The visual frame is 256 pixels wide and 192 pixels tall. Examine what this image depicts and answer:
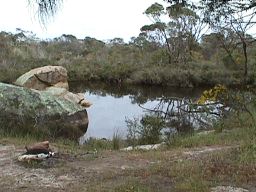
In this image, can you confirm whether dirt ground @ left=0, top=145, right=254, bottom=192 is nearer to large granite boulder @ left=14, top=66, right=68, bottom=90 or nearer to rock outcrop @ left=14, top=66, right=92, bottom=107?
rock outcrop @ left=14, top=66, right=92, bottom=107

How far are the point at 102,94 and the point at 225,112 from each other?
11708mm

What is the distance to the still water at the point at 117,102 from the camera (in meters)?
14.2

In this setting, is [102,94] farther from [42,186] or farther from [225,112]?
[42,186]

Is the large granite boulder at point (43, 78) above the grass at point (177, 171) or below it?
above

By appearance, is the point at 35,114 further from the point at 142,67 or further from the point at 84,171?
the point at 142,67

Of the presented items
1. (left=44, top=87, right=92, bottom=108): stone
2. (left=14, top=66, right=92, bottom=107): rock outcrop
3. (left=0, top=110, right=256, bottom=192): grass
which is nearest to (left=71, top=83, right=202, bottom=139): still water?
(left=44, top=87, right=92, bottom=108): stone

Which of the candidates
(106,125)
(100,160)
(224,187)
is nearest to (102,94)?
(106,125)

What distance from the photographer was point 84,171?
6.04 m

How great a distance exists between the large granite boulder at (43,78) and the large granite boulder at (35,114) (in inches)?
421

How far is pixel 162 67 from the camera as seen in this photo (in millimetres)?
27594

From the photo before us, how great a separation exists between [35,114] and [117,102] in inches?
423

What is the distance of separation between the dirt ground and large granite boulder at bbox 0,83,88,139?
7.17 feet

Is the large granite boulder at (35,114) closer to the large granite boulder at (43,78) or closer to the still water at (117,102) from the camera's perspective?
the still water at (117,102)

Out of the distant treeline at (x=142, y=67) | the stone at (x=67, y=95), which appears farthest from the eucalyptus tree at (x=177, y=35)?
the stone at (x=67, y=95)
